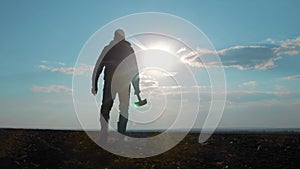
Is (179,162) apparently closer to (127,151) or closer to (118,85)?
(127,151)

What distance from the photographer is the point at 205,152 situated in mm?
9875

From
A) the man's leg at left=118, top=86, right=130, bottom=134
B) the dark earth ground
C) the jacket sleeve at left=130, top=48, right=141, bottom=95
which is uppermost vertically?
the jacket sleeve at left=130, top=48, right=141, bottom=95

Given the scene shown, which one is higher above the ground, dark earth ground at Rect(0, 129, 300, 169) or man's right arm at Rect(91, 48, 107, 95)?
man's right arm at Rect(91, 48, 107, 95)

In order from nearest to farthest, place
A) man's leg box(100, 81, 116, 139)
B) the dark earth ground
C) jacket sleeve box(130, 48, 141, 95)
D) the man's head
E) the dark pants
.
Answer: the dark earth ground, man's leg box(100, 81, 116, 139), the dark pants, the man's head, jacket sleeve box(130, 48, 141, 95)

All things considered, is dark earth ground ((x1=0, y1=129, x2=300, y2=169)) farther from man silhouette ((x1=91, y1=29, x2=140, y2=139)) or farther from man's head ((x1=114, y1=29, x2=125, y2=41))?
man's head ((x1=114, y1=29, x2=125, y2=41))

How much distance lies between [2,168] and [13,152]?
175 cm

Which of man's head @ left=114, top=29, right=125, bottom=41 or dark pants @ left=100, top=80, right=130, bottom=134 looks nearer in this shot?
dark pants @ left=100, top=80, right=130, bottom=134

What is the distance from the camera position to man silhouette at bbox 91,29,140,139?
1173cm

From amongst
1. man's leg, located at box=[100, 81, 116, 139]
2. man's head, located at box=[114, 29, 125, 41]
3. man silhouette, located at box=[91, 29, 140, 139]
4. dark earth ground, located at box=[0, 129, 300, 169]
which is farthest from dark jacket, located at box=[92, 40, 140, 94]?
dark earth ground, located at box=[0, 129, 300, 169]

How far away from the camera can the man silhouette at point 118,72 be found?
11.7 m

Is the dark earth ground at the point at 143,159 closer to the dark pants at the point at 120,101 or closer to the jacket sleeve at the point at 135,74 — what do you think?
the dark pants at the point at 120,101

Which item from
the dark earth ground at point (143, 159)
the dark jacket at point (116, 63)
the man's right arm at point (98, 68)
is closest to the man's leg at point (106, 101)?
the dark jacket at point (116, 63)

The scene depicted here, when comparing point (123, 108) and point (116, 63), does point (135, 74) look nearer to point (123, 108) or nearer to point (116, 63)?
point (116, 63)

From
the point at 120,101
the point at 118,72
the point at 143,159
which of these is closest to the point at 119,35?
the point at 118,72
